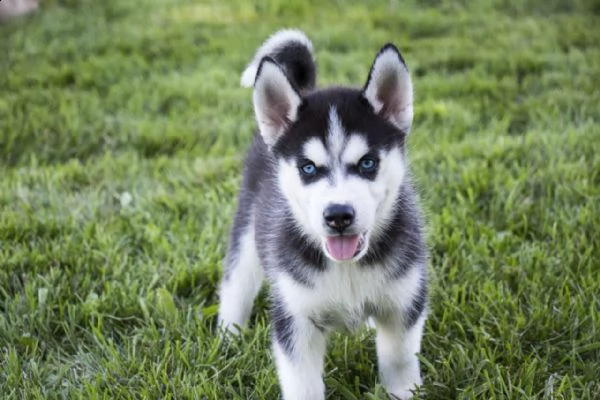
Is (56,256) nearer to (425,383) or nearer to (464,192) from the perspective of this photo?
(425,383)

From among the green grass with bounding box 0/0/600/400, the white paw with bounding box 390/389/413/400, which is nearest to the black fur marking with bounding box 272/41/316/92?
the green grass with bounding box 0/0/600/400

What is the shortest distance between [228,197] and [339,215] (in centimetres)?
251

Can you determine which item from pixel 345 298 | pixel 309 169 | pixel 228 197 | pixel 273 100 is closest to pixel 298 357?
pixel 345 298

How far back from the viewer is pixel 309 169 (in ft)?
9.96

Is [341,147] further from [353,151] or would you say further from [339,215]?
[339,215]

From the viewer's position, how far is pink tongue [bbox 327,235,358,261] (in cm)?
296

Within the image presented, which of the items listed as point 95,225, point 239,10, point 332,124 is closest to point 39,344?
point 95,225

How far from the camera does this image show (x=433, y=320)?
3799 millimetres

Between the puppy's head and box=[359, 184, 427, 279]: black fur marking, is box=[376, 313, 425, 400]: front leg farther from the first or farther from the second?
the puppy's head

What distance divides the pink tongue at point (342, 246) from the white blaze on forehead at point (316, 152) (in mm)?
295

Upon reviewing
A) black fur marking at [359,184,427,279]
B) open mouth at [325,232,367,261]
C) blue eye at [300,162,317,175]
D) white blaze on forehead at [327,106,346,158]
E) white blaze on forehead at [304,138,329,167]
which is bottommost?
black fur marking at [359,184,427,279]

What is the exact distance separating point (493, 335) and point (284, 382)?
3.61ft

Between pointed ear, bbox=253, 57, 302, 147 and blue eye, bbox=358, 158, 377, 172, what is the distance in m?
0.37

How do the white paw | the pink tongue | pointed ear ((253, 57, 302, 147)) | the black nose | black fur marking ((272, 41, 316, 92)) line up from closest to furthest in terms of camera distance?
the black nose, the pink tongue, pointed ear ((253, 57, 302, 147)), the white paw, black fur marking ((272, 41, 316, 92))
